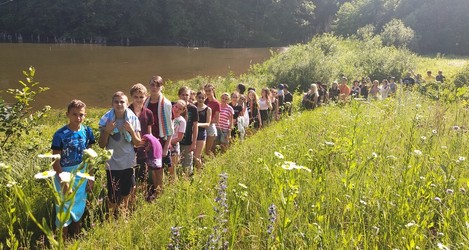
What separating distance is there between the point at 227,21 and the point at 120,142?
88.9m

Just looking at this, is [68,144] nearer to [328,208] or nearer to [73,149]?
[73,149]

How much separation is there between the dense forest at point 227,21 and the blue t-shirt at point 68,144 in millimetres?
43117

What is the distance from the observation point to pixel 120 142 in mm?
4137

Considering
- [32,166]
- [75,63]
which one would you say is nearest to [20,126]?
[32,166]

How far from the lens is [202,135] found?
6.14 meters

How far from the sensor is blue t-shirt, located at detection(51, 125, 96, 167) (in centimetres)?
378

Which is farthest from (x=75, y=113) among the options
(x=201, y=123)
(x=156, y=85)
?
(x=201, y=123)

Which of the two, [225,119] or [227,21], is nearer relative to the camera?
[225,119]

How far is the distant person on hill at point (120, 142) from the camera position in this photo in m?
4.02

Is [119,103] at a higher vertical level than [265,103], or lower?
higher

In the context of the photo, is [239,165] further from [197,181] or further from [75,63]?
[75,63]

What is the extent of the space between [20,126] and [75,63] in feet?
120

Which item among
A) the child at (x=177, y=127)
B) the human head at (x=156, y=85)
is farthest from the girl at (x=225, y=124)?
the human head at (x=156, y=85)

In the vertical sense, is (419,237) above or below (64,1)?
below
